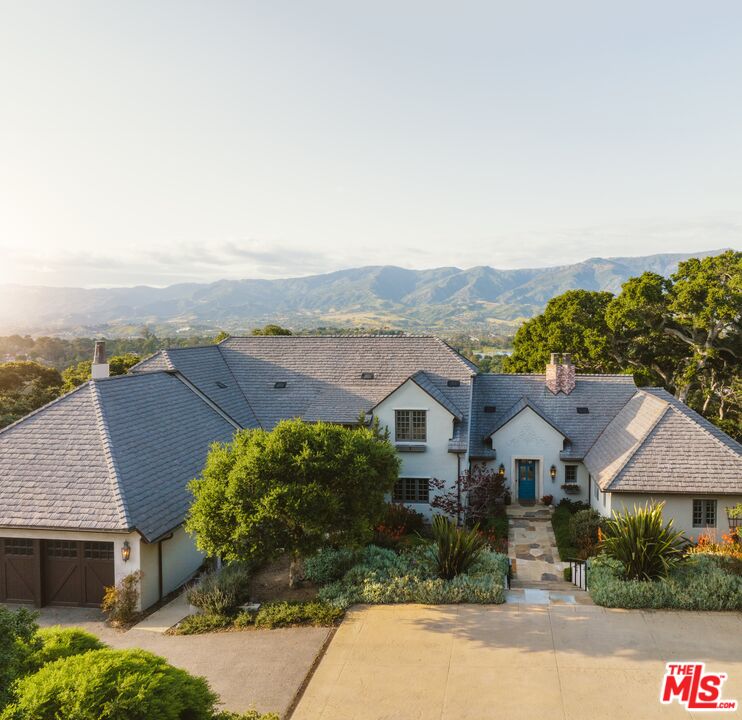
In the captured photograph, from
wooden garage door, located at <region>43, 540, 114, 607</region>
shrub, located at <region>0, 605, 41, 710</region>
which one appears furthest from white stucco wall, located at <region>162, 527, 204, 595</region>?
shrub, located at <region>0, 605, 41, 710</region>

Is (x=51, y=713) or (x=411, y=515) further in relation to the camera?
(x=411, y=515)

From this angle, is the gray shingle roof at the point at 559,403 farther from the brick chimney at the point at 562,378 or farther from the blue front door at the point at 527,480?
the blue front door at the point at 527,480

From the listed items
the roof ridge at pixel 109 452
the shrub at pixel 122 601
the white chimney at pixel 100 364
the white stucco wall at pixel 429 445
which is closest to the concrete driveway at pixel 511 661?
the shrub at pixel 122 601

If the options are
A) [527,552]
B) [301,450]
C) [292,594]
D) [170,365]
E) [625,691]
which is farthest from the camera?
[170,365]

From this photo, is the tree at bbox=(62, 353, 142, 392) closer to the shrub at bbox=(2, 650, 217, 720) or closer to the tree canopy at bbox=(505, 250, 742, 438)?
the tree canopy at bbox=(505, 250, 742, 438)

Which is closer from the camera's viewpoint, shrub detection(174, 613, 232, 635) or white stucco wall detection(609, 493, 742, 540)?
shrub detection(174, 613, 232, 635)

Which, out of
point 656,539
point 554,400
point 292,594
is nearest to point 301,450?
point 292,594

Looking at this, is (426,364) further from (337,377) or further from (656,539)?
(656,539)

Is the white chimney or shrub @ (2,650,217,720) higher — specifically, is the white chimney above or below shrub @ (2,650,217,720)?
above
